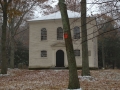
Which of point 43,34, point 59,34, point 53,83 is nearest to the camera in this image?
point 53,83

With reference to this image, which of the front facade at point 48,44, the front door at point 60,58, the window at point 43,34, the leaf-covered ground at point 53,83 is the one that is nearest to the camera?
the leaf-covered ground at point 53,83

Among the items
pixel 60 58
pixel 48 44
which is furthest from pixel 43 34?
pixel 60 58

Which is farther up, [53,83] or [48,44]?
[48,44]

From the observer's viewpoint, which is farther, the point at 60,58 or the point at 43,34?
the point at 43,34

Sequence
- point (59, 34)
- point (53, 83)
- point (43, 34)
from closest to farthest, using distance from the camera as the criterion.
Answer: point (53, 83), point (59, 34), point (43, 34)

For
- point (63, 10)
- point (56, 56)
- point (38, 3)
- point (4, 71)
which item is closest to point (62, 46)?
point (56, 56)

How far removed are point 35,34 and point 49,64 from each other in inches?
184

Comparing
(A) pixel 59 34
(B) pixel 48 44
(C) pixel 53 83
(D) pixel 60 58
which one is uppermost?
(A) pixel 59 34

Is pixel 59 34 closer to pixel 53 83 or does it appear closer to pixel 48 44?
pixel 48 44

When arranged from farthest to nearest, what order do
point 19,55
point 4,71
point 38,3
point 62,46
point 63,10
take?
point 19,55, point 38,3, point 62,46, point 4,71, point 63,10

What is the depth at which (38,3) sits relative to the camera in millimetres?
34781

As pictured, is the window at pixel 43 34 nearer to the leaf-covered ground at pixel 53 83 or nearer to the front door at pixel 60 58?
the front door at pixel 60 58

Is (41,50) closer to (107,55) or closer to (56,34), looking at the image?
(56,34)

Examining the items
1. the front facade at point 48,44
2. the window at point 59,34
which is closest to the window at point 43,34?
the front facade at point 48,44
